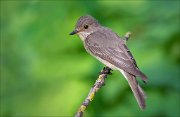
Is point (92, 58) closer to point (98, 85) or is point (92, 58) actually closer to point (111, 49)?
point (111, 49)

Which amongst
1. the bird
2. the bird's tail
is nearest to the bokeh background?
the bird

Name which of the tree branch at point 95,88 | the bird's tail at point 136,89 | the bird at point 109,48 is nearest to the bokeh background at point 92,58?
the bird at point 109,48

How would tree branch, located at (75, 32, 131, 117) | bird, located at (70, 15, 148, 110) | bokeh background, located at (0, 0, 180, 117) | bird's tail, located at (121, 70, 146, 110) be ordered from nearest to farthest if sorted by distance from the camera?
tree branch, located at (75, 32, 131, 117) < bird's tail, located at (121, 70, 146, 110) < bird, located at (70, 15, 148, 110) < bokeh background, located at (0, 0, 180, 117)

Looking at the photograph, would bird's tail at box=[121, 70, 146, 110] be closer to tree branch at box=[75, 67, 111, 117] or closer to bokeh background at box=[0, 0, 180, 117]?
tree branch at box=[75, 67, 111, 117]

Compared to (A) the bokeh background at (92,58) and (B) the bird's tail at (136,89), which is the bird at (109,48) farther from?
(A) the bokeh background at (92,58)

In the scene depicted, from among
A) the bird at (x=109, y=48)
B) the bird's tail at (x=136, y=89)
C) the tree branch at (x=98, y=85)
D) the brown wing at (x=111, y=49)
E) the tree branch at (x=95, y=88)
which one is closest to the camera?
the tree branch at (x=95, y=88)

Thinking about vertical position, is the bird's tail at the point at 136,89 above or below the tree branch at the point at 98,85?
below

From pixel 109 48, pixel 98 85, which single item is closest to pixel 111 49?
pixel 109 48
